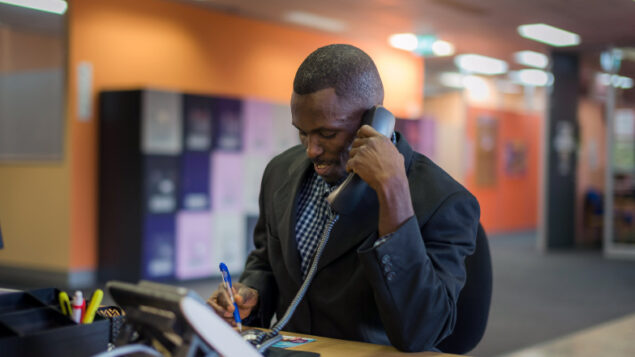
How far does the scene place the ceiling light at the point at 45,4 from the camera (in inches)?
261

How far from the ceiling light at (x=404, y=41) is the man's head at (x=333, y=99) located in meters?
8.04

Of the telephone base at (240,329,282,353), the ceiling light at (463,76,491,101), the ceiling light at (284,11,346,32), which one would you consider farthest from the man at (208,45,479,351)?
the ceiling light at (463,76,491,101)

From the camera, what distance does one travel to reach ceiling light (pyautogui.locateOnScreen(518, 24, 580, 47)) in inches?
350

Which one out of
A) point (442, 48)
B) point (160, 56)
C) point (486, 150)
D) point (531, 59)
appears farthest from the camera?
point (486, 150)

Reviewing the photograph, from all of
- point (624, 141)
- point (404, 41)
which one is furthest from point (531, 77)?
point (404, 41)

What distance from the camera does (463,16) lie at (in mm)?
8164

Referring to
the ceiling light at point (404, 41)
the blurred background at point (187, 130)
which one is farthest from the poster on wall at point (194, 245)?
the ceiling light at point (404, 41)

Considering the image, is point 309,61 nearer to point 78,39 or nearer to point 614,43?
point 78,39

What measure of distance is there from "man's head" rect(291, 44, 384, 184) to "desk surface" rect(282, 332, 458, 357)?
396mm

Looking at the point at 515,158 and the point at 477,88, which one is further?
the point at 477,88

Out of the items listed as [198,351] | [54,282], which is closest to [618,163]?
[54,282]

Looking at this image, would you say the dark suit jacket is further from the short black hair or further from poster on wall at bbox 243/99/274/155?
poster on wall at bbox 243/99/274/155

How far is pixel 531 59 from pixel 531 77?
92.2 inches

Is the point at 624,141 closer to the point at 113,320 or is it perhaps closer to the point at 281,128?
the point at 281,128
